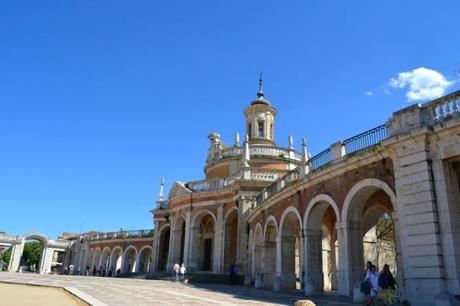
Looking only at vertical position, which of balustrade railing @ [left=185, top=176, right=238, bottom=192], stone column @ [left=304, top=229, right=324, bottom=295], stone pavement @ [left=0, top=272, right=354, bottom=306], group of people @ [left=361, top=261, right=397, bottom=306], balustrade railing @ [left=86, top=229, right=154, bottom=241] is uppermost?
balustrade railing @ [left=185, top=176, right=238, bottom=192]

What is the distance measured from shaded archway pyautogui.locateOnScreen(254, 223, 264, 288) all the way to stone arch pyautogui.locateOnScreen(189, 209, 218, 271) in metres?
7.07

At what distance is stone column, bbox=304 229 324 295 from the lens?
18.0 meters

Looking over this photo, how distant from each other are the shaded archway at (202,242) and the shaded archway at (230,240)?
1.43 metres

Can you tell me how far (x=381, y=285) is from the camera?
37.9ft

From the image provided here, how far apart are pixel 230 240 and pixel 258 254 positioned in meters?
6.86

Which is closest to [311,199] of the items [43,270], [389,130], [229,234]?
[389,130]

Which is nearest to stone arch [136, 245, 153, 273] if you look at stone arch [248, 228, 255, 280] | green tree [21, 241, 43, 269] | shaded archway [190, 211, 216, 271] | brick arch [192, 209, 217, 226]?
shaded archway [190, 211, 216, 271]

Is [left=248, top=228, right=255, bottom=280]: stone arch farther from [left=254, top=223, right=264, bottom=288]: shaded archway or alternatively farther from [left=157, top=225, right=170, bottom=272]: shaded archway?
[left=157, top=225, right=170, bottom=272]: shaded archway

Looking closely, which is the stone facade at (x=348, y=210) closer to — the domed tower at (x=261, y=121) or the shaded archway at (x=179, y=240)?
the shaded archway at (x=179, y=240)

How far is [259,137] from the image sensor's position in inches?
1537

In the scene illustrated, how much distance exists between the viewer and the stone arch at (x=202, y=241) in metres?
33.3

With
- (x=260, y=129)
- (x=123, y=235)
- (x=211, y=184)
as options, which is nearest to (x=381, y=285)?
(x=211, y=184)

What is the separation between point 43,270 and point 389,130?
61909 millimetres

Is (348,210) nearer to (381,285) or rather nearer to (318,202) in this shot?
(318,202)
